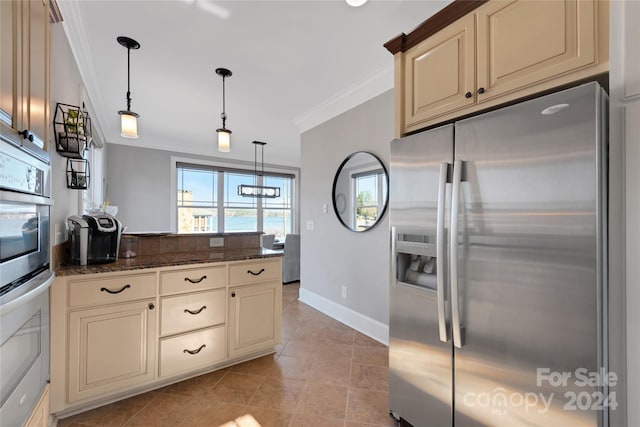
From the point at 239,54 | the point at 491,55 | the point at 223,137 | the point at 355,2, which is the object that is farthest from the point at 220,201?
the point at 491,55

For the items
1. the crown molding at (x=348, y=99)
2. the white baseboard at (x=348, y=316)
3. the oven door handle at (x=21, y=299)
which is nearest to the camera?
the oven door handle at (x=21, y=299)

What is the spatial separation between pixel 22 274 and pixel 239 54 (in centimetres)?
209

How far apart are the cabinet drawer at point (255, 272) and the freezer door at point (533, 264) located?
1.54 meters

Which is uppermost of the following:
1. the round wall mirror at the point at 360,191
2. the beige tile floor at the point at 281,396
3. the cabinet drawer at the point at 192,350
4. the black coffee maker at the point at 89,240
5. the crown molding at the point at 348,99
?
the crown molding at the point at 348,99

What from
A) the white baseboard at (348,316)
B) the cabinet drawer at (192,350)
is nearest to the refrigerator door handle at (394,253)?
the white baseboard at (348,316)

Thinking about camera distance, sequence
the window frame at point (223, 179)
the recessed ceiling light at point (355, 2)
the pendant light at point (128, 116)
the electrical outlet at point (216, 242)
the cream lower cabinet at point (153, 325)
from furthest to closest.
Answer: the window frame at point (223, 179) → the electrical outlet at point (216, 242) → the pendant light at point (128, 116) → the recessed ceiling light at point (355, 2) → the cream lower cabinet at point (153, 325)

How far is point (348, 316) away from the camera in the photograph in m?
3.20

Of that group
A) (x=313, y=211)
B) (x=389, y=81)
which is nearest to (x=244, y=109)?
(x=313, y=211)

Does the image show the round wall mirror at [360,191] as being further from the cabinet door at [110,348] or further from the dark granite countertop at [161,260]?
the cabinet door at [110,348]

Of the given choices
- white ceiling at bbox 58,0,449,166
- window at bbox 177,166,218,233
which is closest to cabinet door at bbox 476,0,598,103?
white ceiling at bbox 58,0,449,166

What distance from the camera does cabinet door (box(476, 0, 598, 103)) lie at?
3.52 feet

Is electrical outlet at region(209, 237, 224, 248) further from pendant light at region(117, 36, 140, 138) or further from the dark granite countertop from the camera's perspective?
pendant light at region(117, 36, 140, 138)

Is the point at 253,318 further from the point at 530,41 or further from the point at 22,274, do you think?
the point at 530,41

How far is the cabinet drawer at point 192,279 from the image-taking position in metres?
1.96
